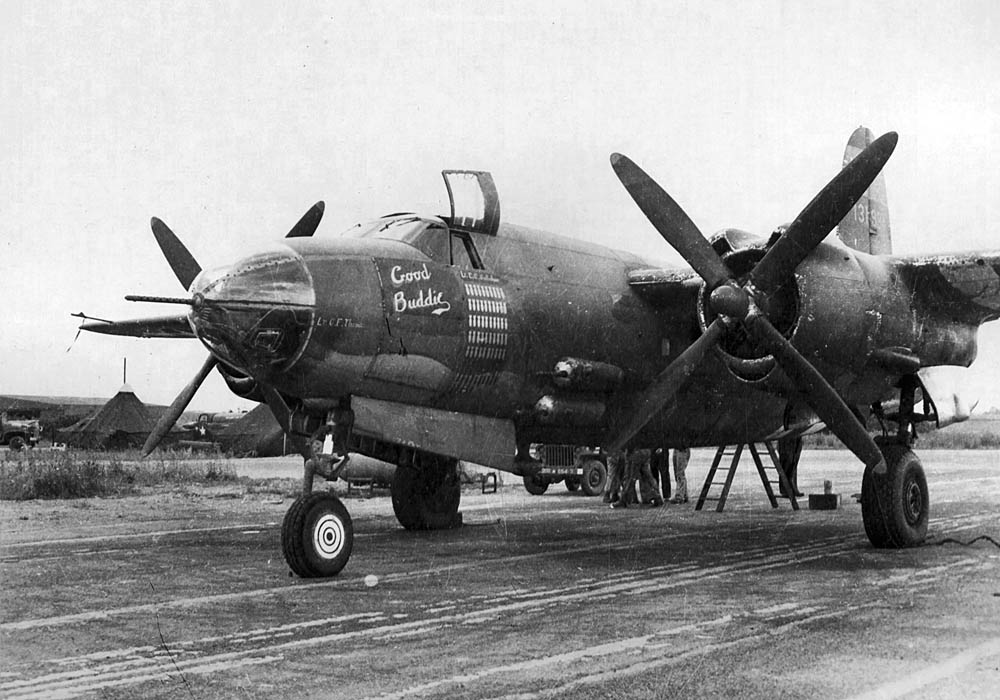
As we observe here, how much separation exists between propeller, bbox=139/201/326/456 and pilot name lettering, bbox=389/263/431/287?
239 centimetres

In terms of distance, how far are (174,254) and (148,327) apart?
3.45 ft

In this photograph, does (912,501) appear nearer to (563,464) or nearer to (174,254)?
(563,464)

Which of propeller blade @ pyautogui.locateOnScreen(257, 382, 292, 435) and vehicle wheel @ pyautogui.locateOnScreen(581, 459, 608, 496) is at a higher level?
propeller blade @ pyautogui.locateOnScreen(257, 382, 292, 435)

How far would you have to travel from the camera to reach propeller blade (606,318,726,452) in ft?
39.8

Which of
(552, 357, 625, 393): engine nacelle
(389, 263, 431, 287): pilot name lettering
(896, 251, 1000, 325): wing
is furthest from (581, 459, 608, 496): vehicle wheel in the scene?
(389, 263, 431, 287): pilot name lettering

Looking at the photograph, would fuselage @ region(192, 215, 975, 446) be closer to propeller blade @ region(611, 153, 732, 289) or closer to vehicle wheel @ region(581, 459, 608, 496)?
propeller blade @ region(611, 153, 732, 289)

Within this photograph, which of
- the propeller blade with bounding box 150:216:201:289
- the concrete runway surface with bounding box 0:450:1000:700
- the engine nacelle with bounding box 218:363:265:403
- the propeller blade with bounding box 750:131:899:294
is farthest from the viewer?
the propeller blade with bounding box 150:216:201:289

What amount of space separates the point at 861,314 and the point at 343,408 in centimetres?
662

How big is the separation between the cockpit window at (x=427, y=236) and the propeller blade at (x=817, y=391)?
339cm

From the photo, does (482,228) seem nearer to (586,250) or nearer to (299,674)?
(586,250)

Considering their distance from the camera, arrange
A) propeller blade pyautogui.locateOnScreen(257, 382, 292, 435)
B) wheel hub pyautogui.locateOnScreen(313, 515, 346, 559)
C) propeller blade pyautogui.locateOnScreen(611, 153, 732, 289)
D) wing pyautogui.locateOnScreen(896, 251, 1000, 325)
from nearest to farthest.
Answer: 1. wheel hub pyautogui.locateOnScreen(313, 515, 346, 559)
2. propeller blade pyautogui.locateOnScreen(257, 382, 292, 435)
3. propeller blade pyautogui.locateOnScreen(611, 153, 732, 289)
4. wing pyautogui.locateOnScreen(896, 251, 1000, 325)

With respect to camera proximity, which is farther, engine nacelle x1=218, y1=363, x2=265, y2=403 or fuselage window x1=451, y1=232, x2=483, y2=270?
engine nacelle x1=218, y1=363, x2=265, y2=403

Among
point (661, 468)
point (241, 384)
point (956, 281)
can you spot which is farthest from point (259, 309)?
point (661, 468)

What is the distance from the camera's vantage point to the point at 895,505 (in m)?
13.2
